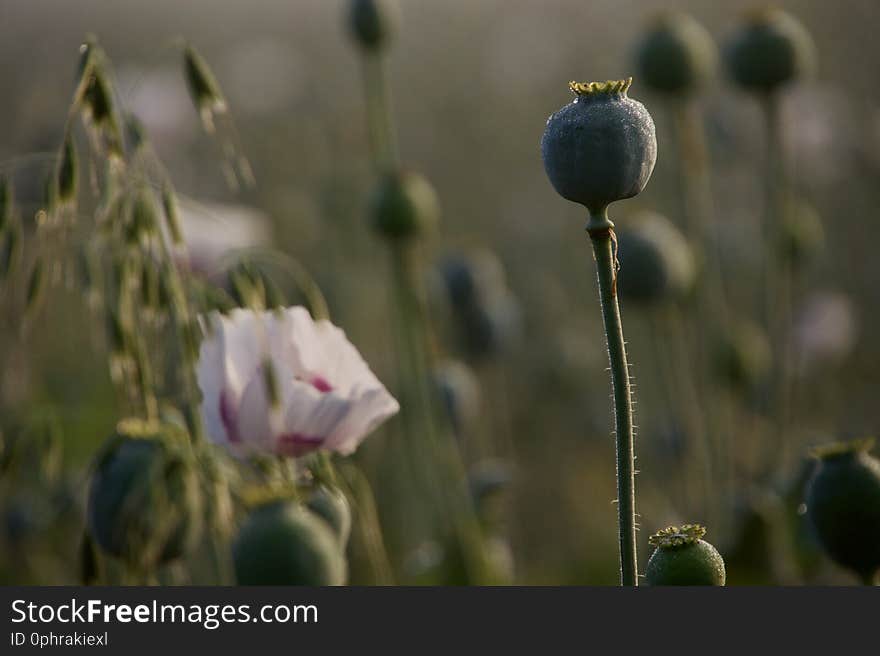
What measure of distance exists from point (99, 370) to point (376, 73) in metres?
1.37

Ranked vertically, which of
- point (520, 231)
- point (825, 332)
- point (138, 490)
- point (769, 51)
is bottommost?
point (825, 332)

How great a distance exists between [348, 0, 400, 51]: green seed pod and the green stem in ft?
3.28

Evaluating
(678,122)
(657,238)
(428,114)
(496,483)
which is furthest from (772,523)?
(428,114)

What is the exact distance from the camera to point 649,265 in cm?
176

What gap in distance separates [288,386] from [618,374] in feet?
0.93

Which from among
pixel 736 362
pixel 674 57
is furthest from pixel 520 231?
pixel 674 57

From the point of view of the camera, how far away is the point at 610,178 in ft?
2.61

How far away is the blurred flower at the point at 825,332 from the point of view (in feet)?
8.02

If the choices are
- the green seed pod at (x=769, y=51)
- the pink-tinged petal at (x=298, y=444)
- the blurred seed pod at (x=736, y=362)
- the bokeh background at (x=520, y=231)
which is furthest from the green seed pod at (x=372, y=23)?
the pink-tinged petal at (x=298, y=444)

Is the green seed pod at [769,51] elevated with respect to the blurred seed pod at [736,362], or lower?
elevated

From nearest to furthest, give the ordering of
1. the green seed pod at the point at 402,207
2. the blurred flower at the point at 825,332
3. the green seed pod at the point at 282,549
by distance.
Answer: the green seed pod at the point at 282,549 → the green seed pod at the point at 402,207 → the blurred flower at the point at 825,332

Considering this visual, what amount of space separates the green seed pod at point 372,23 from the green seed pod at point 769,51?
465 millimetres

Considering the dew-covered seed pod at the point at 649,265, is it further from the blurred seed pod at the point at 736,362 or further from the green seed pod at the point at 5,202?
the green seed pod at the point at 5,202

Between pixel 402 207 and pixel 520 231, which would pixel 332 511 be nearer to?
pixel 402 207
